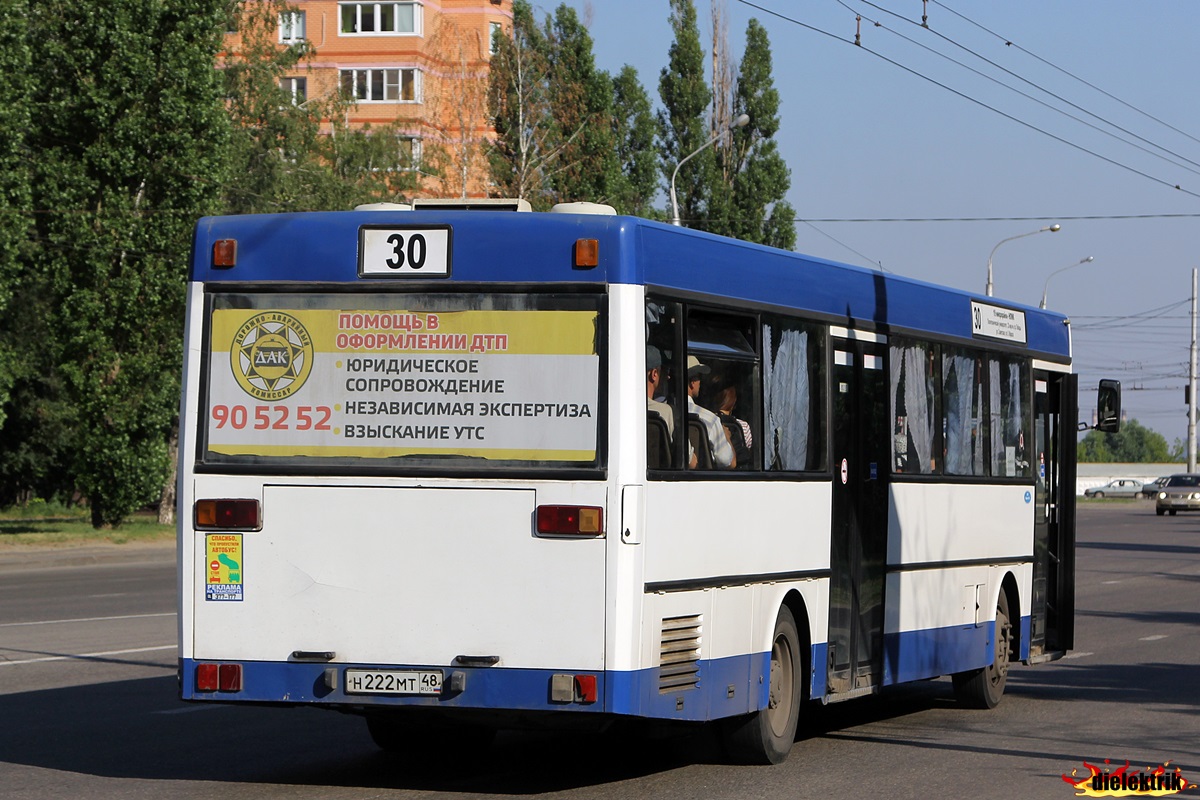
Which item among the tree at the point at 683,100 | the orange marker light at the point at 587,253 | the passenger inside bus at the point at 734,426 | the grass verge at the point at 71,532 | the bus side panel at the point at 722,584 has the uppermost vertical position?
the tree at the point at 683,100

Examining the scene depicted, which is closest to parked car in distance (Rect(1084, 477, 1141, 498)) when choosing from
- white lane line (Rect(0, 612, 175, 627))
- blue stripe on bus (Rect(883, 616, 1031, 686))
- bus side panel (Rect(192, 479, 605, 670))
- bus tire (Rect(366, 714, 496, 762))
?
white lane line (Rect(0, 612, 175, 627))

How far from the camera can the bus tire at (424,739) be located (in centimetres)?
1026

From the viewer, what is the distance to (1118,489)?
118 meters

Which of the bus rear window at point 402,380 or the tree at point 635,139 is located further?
the tree at point 635,139

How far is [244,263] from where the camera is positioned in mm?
8953

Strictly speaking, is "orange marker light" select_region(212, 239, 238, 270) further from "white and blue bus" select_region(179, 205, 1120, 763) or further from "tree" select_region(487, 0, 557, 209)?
"tree" select_region(487, 0, 557, 209)

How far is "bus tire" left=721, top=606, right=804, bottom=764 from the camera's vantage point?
984 cm

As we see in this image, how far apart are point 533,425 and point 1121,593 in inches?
787

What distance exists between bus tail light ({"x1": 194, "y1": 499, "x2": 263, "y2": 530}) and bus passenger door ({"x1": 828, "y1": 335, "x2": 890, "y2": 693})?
3602 mm

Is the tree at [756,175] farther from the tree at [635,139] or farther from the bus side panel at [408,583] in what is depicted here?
the bus side panel at [408,583]

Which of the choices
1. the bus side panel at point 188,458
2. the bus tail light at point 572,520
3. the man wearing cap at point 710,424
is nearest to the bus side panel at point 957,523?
the man wearing cap at point 710,424

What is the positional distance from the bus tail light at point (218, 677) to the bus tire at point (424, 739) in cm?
149

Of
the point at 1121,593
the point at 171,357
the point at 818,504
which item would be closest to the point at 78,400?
the point at 171,357

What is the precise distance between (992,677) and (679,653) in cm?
530
